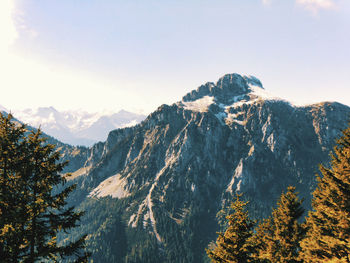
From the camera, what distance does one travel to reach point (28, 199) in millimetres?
12898

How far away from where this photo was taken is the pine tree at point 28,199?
39.8 feet

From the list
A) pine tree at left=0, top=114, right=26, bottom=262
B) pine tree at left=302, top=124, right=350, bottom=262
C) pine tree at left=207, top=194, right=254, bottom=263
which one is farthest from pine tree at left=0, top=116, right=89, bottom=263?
pine tree at left=302, top=124, right=350, bottom=262

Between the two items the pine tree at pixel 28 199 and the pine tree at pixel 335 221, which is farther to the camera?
the pine tree at pixel 335 221

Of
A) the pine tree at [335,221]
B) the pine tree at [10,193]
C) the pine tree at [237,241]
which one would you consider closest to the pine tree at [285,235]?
the pine tree at [335,221]

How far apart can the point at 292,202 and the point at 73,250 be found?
861 inches

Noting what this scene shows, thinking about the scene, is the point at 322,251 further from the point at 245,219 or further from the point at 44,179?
the point at 44,179

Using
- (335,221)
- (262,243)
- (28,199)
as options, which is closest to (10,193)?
(28,199)

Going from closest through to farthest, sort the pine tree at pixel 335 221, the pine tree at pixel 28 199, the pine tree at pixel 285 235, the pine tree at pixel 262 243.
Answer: the pine tree at pixel 28 199, the pine tree at pixel 335 221, the pine tree at pixel 262 243, the pine tree at pixel 285 235

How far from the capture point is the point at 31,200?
13.1 m

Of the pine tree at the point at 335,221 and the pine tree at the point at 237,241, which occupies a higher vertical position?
the pine tree at the point at 335,221

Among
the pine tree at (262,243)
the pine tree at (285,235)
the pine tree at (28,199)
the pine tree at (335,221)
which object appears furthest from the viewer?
the pine tree at (285,235)

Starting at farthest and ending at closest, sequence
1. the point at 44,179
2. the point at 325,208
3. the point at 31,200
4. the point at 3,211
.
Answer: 1. the point at 325,208
2. the point at 44,179
3. the point at 31,200
4. the point at 3,211

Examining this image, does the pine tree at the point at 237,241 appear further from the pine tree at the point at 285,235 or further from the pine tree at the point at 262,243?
the pine tree at the point at 285,235

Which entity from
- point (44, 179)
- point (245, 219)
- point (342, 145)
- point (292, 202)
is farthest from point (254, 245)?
point (44, 179)
